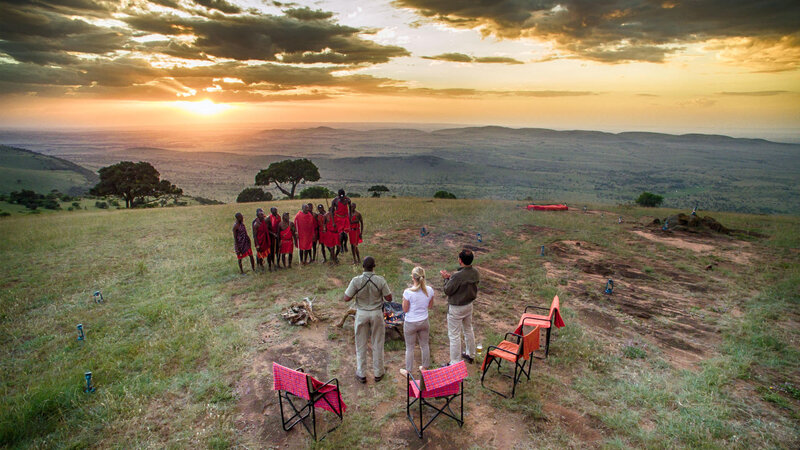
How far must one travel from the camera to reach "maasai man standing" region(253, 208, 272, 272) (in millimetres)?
11000

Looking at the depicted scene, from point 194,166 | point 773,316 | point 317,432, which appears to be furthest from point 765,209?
point 194,166

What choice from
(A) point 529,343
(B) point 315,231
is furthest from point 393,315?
(B) point 315,231

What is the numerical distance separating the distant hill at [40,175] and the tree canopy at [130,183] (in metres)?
46.3

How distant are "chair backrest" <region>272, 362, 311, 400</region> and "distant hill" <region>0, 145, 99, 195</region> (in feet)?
292

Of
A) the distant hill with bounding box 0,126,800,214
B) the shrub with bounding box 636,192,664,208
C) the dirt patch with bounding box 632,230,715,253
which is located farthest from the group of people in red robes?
the distant hill with bounding box 0,126,800,214

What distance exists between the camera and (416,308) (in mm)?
5711

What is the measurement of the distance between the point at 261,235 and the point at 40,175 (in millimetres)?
103494

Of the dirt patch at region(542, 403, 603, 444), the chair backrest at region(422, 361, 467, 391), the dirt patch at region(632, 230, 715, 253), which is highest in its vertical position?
the chair backrest at region(422, 361, 467, 391)

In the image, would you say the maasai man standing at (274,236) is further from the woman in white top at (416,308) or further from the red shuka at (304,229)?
the woman in white top at (416,308)

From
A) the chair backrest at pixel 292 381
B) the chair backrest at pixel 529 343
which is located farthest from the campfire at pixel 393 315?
the chair backrest at pixel 292 381

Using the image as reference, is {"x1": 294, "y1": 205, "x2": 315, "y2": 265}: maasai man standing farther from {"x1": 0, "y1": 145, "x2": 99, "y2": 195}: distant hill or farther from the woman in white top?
{"x1": 0, "y1": 145, "x2": 99, "y2": 195}: distant hill

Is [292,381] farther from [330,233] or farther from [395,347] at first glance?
[330,233]

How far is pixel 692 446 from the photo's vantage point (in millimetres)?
4891

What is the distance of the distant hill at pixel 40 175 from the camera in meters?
70.9
